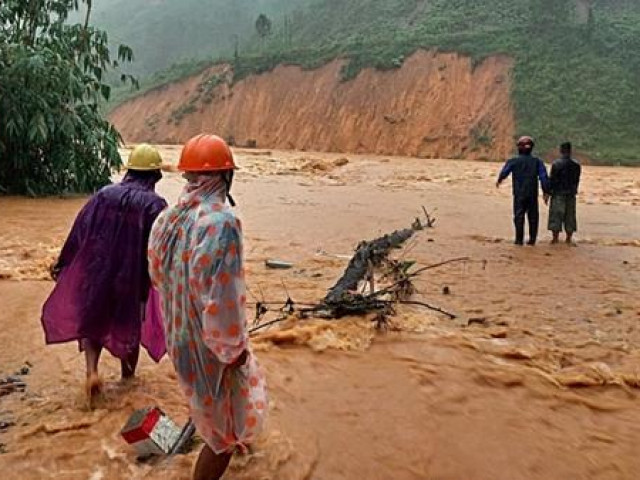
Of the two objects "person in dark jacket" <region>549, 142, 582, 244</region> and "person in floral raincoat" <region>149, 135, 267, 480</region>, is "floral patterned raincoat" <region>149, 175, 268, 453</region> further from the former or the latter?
"person in dark jacket" <region>549, 142, 582, 244</region>

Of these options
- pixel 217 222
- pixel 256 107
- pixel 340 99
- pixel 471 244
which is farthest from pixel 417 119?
pixel 217 222

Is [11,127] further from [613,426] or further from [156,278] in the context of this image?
[613,426]

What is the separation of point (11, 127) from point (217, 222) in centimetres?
1158

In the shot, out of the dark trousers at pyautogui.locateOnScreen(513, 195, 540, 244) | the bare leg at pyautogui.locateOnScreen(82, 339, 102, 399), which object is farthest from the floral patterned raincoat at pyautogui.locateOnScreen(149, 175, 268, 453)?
the dark trousers at pyautogui.locateOnScreen(513, 195, 540, 244)

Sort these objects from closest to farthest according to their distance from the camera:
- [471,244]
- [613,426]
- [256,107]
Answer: [613,426]
[471,244]
[256,107]

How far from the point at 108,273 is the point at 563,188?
789 cm

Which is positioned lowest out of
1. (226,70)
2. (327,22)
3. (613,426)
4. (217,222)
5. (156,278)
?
(613,426)

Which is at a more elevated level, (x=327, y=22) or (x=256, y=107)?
(x=327, y=22)

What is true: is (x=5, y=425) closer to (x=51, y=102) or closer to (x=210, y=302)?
(x=210, y=302)

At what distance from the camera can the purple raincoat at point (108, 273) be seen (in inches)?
147

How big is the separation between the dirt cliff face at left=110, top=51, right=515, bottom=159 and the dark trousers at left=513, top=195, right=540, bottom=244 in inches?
945

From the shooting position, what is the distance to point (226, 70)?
48.2m

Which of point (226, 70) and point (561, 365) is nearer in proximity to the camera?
point (561, 365)

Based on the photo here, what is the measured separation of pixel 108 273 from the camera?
3797mm
